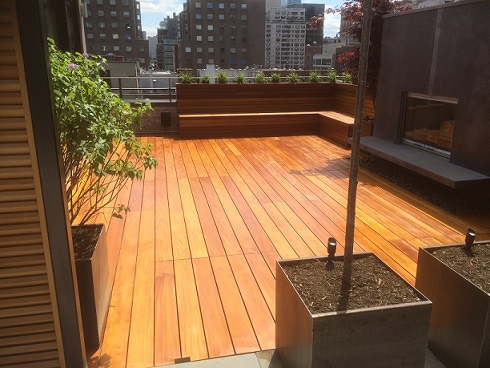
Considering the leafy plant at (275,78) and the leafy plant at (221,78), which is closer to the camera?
the leafy plant at (221,78)

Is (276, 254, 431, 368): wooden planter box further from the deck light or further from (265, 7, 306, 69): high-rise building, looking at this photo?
(265, 7, 306, 69): high-rise building

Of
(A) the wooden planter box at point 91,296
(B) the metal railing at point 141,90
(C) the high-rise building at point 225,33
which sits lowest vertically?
(A) the wooden planter box at point 91,296

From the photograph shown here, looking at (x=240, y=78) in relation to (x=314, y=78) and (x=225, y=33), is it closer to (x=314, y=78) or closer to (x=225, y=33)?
(x=314, y=78)

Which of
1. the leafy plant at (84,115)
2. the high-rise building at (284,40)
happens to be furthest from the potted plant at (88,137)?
the high-rise building at (284,40)

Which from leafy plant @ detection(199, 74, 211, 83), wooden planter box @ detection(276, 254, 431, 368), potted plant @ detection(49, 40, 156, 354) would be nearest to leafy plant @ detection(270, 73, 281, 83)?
leafy plant @ detection(199, 74, 211, 83)

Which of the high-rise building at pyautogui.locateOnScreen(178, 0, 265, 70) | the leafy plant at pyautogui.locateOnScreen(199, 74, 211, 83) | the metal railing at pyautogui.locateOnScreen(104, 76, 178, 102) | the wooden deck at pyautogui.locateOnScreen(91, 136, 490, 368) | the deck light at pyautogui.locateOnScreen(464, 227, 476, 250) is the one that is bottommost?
the wooden deck at pyautogui.locateOnScreen(91, 136, 490, 368)

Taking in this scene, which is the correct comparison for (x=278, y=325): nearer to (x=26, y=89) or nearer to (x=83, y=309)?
(x=83, y=309)

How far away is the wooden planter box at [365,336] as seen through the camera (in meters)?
1.63

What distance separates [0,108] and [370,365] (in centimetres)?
181

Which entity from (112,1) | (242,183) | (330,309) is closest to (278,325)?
(330,309)

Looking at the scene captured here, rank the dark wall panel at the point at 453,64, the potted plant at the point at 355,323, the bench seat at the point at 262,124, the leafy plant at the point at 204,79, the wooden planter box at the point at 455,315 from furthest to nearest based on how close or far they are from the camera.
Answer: the leafy plant at the point at 204,79, the bench seat at the point at 262,124, the dark wall panel at the point at 453,64, the wooden planter box at the point at 455,315, the potted plant at the point at 355,323

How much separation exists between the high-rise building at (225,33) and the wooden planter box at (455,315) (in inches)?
2907

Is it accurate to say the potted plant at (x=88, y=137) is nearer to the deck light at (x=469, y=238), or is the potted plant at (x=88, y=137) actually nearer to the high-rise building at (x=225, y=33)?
the deck light at (x=469, y=238)

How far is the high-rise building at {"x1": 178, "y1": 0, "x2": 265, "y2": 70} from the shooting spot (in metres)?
72.4
